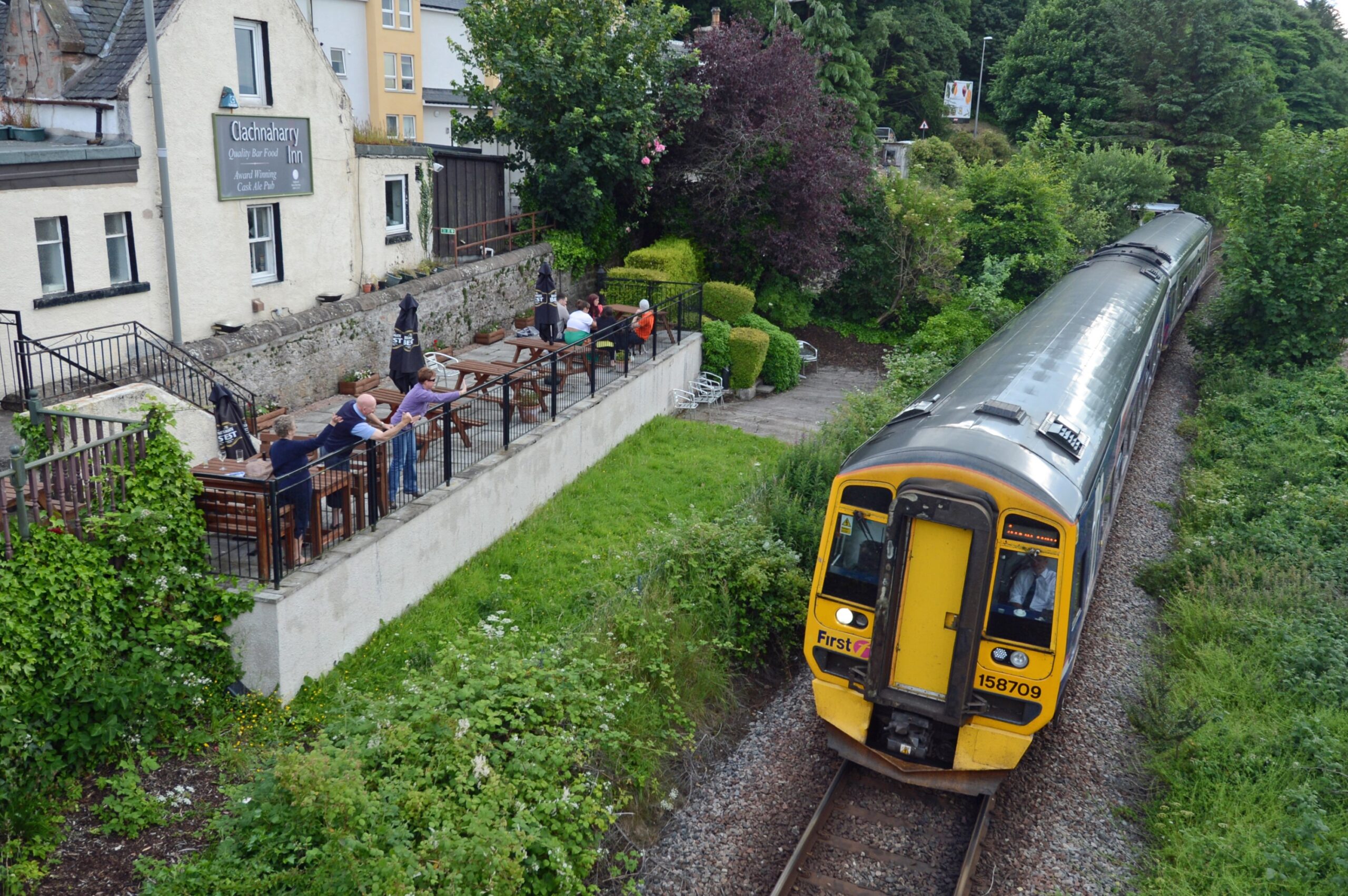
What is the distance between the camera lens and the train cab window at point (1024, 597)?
6.88 m

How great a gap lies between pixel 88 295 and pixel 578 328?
627cm

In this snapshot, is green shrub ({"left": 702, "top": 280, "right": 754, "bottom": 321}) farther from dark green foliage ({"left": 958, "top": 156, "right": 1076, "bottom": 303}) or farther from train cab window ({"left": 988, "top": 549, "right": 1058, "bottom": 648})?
train cab window ({"left": 988, "top": 549, "right": 1058, "bottom": 648})

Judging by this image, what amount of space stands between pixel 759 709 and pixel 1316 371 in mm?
14410

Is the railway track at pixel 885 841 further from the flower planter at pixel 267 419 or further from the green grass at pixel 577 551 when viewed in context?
the flower planter at pixel 267 419

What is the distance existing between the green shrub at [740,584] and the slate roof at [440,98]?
30.6 metres

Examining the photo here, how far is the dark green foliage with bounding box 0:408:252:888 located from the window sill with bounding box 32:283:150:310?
4837 mm

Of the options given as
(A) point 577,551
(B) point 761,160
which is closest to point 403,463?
(A) point 577,551

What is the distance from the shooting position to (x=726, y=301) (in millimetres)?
20719

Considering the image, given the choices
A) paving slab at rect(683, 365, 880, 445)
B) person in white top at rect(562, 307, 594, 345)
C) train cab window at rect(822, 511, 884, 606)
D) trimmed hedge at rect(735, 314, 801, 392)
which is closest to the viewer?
train cab window at rect(822, 511, 884, 606)

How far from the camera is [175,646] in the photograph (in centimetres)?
779

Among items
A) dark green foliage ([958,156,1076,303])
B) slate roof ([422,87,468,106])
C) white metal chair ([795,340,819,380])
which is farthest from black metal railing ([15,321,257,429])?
slate roof ([422,87,468,106])

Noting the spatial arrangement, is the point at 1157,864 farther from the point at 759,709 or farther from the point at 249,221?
the point at 249,221

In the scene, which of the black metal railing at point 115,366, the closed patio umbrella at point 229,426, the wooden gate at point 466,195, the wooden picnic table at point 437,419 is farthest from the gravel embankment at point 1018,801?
the wooden gate at point 466,195

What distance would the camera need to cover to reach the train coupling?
7.38m
